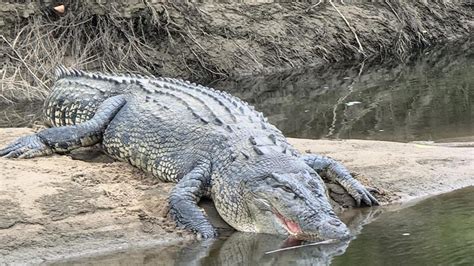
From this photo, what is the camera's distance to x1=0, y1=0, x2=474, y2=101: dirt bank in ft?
46.2

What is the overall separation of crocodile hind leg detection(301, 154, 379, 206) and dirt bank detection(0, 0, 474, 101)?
23.5 feet

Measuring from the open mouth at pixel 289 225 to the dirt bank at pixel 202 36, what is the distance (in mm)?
7905

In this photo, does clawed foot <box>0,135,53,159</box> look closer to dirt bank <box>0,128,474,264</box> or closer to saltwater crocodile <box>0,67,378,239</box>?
saltwater crocodile <box>0,67,378,239</box>

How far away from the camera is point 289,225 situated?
5.48 meters

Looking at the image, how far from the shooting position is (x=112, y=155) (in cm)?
702

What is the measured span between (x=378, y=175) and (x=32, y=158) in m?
2.75

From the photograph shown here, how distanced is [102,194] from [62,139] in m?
1.17

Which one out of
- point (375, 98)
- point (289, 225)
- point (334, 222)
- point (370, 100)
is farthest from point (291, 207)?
point (375, 98)

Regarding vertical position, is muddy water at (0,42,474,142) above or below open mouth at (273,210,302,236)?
below

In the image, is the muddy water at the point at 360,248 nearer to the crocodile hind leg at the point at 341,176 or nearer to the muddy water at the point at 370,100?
the crocodile hind leg at the point at 341,176

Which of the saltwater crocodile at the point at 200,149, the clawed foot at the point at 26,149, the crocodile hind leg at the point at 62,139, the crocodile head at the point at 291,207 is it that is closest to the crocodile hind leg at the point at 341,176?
the saltwater crocodile at the point at 200,149

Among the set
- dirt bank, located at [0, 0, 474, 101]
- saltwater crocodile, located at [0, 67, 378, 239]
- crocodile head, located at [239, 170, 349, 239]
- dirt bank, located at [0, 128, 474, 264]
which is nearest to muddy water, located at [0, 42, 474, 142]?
dirt bank, located at [0, 0, 474, 101]

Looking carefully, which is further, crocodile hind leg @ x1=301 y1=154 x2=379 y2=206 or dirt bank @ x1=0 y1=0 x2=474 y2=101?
dirt bank @ x1=0 y1=0 x2=474 y2=101

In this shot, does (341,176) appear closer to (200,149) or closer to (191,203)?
(200,149)
